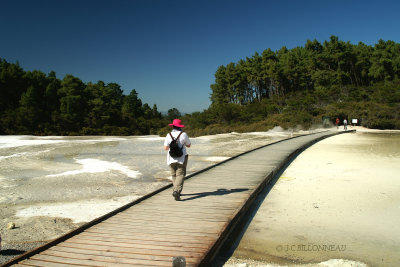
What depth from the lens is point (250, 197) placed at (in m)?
5.83

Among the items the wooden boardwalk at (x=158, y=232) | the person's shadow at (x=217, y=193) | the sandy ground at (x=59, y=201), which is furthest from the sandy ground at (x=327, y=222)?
the sandy ground at (x=59, y=201)

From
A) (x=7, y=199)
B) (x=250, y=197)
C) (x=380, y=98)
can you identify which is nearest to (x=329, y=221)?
(x=250, y=197)

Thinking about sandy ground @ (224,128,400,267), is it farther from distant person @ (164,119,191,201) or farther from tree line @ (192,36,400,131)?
tree line @ (192,36,400,131)

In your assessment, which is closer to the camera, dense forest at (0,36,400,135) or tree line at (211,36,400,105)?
dense forest at (0,36,400,135)

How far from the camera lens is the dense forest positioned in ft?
122

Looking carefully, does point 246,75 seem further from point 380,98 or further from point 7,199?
point 7,199

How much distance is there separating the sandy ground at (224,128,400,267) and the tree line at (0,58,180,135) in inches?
1519

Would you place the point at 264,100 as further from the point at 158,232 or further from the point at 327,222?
the point at 158,232

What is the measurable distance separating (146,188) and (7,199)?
3.18 m

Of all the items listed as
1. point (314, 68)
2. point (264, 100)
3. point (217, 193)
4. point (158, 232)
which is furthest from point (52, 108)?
point (158, 232)

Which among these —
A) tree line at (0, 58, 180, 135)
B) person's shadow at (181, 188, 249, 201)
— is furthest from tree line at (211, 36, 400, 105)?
person's shadow at (181, 188, 249, 201)

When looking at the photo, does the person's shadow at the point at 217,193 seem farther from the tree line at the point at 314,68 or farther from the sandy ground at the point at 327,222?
the tree line at the point at 314,68

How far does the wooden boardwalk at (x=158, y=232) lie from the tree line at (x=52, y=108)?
3871cm

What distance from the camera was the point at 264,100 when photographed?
2035 inches
